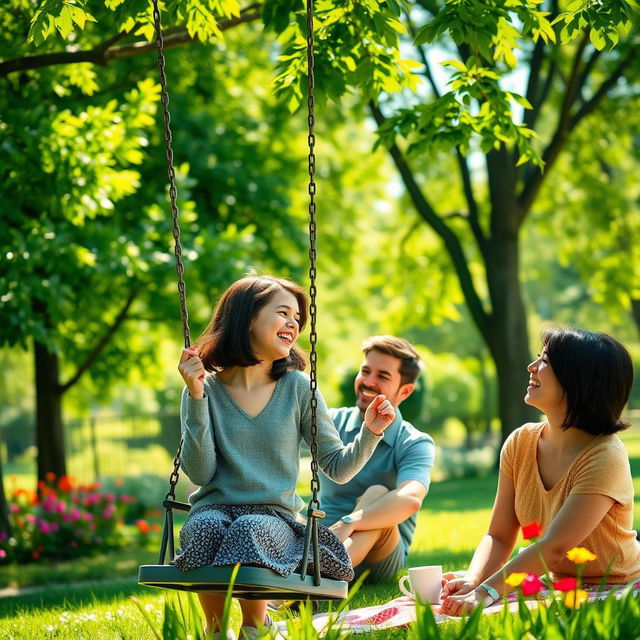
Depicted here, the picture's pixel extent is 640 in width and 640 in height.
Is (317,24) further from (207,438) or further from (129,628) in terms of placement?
(129,628)

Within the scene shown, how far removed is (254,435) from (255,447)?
0.05 meters

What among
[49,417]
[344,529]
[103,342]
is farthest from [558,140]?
[344,529]

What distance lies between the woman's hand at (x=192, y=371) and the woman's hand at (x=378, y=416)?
2.30ft

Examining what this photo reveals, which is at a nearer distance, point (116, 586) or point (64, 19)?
point (64, 19)

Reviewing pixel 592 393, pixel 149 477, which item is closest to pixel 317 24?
pixel 592 393

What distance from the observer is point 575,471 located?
14.1 feet

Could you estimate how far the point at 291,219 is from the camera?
1445 centimetres

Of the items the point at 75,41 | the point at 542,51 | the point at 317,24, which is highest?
the point at 542,51

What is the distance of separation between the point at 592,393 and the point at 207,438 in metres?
1.63

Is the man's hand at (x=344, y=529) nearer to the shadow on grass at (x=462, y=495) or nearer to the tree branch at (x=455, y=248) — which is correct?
the shadow on grass at (x=462, y=495)

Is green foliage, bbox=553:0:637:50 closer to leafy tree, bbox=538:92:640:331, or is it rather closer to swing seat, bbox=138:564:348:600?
swing seat, bbox=138:564:348:600

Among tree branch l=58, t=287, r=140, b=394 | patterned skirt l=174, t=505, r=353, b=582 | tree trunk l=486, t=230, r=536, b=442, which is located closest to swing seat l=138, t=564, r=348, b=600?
patterned skirt l=174, t=505, r=353, b=582

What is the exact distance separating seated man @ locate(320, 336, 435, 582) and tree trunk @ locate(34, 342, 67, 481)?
7893mm

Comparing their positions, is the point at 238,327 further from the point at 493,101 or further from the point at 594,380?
the point at 493,101
